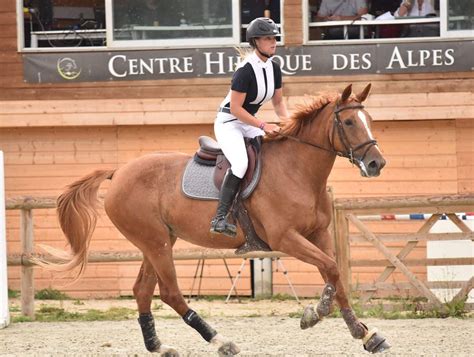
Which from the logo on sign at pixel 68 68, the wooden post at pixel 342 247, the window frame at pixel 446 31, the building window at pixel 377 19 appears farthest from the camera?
the logo on sign at pixel 68 68

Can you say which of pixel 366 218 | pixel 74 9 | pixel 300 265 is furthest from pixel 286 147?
pixel 74 9

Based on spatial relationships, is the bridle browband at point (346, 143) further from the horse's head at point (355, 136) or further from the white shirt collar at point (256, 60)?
the white shirt collar at point (256, 60)

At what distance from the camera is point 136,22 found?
15273mm

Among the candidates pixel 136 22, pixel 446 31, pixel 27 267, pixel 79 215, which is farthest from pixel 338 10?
pixel 79 215

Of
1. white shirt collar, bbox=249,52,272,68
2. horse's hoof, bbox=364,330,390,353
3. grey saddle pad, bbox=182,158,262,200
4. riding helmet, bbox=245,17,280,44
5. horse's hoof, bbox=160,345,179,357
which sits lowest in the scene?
horse's hoof, bbox=160,345,179,357

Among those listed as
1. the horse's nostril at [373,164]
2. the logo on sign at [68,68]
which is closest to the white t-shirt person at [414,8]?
the logo on sign at [68,68]

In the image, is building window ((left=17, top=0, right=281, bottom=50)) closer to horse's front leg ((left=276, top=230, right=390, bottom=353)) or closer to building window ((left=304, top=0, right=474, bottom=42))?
building window ((left=304, top=0, right=474, bottom=42))

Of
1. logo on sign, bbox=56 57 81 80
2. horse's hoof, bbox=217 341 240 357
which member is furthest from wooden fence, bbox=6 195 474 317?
logo on sign, bbox=56 57 81 80

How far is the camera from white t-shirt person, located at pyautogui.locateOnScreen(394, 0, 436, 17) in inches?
588

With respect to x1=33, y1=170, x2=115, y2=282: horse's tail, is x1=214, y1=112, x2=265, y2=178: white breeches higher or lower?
higher

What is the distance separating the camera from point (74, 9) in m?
15.4

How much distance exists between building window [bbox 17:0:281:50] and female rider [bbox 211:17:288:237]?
20.2 ft

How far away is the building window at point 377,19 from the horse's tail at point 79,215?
5.87 metres

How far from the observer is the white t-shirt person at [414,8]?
14.9 meters
